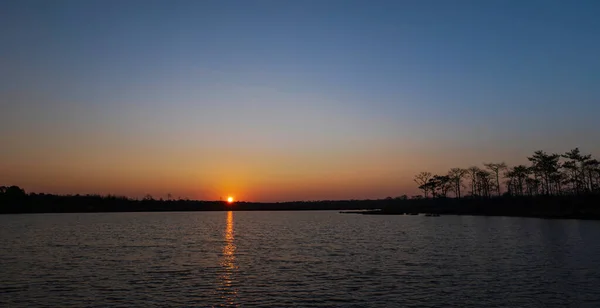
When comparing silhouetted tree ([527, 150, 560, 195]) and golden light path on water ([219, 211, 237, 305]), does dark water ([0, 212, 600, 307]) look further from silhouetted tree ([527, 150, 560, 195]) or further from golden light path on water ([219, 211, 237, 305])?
silhouetted tree ([527, 150, 560, 195])

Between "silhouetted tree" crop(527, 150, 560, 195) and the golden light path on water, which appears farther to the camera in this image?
"silhouetted tree" crop(527, 150, 560, 195)

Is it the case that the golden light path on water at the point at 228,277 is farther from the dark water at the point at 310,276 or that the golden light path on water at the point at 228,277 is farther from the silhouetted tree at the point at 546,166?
the silhouetted tree at the point at 546,166

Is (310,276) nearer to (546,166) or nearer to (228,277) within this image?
(228,277)

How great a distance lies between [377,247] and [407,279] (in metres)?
21.0

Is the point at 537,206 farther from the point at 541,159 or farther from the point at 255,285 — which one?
the point at 255,285

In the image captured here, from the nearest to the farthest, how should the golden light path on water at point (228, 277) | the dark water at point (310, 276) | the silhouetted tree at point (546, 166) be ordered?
1. the dark water at point (310, 276)
2. the golden light path on water at point (228, 277)
3. the silhouetted tree at point (546, 166)

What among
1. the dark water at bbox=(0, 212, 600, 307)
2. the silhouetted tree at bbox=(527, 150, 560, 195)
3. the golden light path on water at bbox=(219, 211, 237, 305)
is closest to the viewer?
the dark water at bbox=(0, 212, 600, 307)

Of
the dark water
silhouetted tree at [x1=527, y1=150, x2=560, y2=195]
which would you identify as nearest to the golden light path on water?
the dark water

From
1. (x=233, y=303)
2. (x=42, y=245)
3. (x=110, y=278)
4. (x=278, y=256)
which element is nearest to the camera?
(x=233, y=303)

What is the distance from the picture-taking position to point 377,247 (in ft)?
169

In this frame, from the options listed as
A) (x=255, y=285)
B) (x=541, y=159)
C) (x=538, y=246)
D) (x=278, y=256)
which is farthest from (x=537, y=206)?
(x=255, y=285)

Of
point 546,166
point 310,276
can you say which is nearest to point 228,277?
point 310,276

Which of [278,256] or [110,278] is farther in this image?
[278,256]

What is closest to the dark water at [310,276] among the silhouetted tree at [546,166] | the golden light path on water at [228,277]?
the golden light path on water at [228,277]
